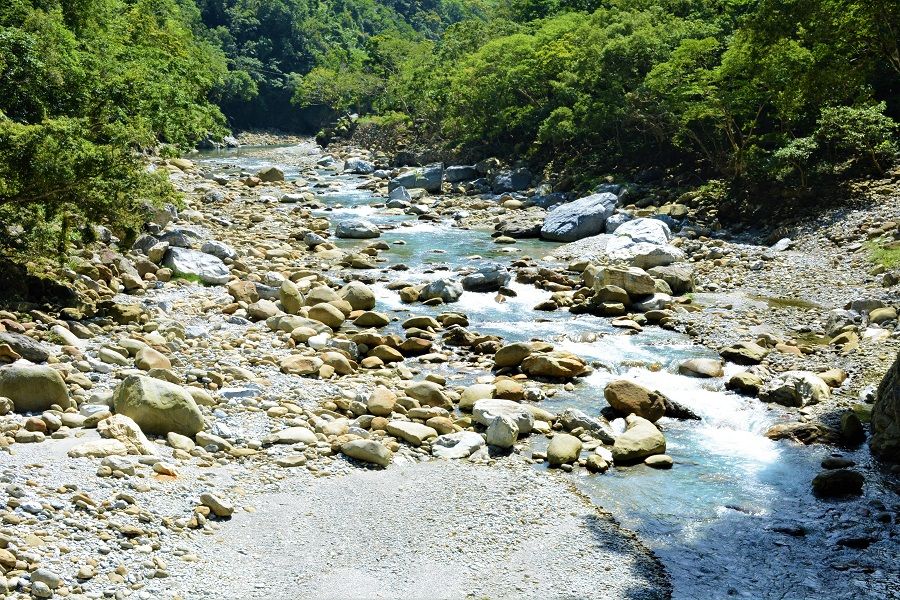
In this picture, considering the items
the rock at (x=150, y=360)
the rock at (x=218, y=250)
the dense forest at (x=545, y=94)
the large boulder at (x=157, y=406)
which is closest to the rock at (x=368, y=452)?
the large boulder at (x=157, y=406)

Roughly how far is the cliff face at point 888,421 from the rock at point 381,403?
20.7 ft

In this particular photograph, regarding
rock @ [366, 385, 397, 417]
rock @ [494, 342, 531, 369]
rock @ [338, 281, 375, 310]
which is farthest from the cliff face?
rock @ [338, 281, 375, 310]

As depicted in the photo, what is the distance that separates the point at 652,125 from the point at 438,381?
68.9 feet

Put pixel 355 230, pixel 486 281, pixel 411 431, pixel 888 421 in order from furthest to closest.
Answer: pixel 355 230 → pixel 486 281 → pixel 411 431 → pixel 888 421

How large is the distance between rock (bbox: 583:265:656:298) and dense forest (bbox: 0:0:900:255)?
4803 millimetres

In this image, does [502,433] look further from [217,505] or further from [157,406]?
[157,406]

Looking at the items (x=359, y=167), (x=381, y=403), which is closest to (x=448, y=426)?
(x=381, y=403)

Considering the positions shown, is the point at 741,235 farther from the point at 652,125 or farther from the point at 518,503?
the point at 518,503

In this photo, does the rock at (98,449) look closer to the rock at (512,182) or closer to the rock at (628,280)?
the rock at (628,280)

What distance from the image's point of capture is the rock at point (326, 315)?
54.6 ft

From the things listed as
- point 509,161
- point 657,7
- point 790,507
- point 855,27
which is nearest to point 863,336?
point 855,27

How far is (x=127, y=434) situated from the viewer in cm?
952

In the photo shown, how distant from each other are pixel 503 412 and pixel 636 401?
2047 millimetres

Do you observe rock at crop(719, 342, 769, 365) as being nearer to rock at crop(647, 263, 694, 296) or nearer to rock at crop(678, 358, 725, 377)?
rock at crop(678, 358, 725, 377)
